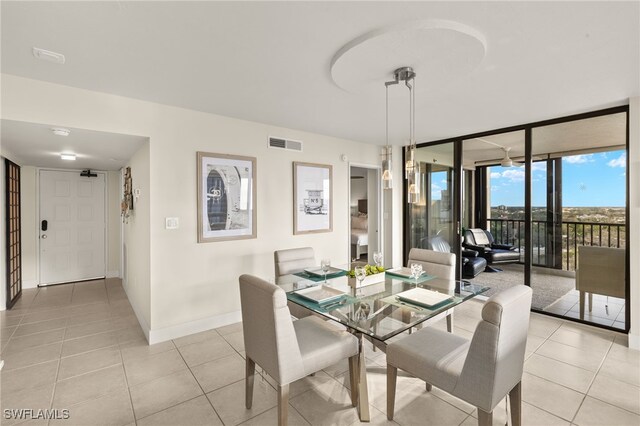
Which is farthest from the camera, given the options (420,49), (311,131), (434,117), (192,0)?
Answer: (311,131)

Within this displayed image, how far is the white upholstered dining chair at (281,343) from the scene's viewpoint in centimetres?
168

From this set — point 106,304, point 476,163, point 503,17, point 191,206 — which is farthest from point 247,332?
point 476,163

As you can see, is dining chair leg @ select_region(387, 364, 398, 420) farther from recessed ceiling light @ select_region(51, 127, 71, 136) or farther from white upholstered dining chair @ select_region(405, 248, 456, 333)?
recessed ceiling light @ select_region(51, 127, 71, 136)

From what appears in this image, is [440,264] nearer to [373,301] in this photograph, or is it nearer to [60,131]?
[373,301]

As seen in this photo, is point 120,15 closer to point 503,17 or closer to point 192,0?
point 192,0

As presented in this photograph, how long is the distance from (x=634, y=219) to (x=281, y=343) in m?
3.65

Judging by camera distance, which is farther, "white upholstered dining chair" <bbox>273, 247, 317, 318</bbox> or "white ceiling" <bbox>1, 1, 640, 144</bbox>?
"white upholstered dining chair" <bbox>273, 247, 317, 318</bbox>

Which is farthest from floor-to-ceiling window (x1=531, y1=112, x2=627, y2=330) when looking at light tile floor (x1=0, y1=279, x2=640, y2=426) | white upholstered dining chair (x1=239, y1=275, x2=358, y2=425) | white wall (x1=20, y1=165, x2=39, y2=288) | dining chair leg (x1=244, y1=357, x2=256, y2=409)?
white wall (x1=20, y1=165, x2=39, y2=288)

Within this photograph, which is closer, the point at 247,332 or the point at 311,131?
the point at 247,332

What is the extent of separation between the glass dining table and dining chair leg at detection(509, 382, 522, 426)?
564 mm

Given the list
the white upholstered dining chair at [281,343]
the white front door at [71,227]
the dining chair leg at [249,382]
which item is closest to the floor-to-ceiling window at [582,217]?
the white upholstered dining chair at [281,343]

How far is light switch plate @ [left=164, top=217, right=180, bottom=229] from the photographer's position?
310cm

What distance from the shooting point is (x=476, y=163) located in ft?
17.1

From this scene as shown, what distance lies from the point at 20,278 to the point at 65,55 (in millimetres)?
4516
